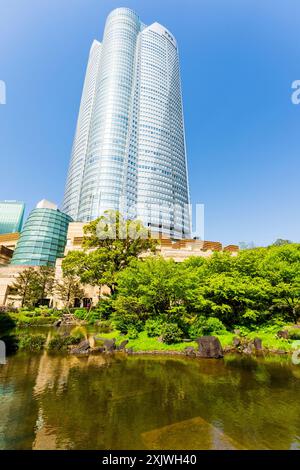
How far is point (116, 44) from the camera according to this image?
141m

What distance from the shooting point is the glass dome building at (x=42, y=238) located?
272ft

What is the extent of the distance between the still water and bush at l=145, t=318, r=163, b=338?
5.08m

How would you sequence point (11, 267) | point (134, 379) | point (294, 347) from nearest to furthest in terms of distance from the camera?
point (134, 379)
point (294, 347)
point (11, 267)

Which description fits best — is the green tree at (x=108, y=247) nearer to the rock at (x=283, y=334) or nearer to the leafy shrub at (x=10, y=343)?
the leafy shrub at (x=10, y=343)

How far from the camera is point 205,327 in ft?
64.1

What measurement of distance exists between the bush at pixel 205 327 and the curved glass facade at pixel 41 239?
71.0 m

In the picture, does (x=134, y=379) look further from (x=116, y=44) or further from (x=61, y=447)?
(x=116, y=44)

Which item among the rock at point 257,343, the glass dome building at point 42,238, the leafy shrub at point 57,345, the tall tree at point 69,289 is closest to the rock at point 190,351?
the rock at point 257,343

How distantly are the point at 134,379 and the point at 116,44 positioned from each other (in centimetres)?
17933

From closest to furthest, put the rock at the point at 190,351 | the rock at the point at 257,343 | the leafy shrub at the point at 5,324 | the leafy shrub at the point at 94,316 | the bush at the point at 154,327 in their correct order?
the rock at the point at 190,351 → the rock at the point at 257,343 → the bush at the point at 154,327 → the leafy shrub at the point at 5,324 → the leafy shrub at the point at 94,316

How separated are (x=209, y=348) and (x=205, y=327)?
13.2 ft

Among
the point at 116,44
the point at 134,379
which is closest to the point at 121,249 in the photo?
the point at 134,379

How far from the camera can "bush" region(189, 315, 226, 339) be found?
63.4 ft

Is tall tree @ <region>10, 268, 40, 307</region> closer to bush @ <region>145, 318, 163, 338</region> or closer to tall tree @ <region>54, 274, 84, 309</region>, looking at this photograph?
tall tree @ <region>54, 274, 84, 309</region>
